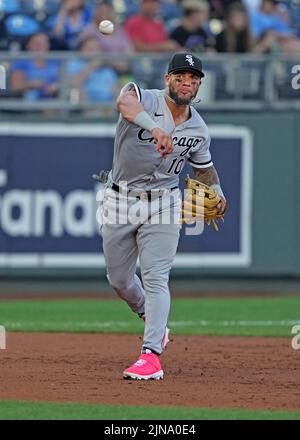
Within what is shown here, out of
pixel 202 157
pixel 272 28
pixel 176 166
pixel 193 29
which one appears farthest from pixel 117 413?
pixel 272 28

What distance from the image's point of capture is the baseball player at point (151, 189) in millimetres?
7082

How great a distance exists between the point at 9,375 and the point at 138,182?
1.58 meters

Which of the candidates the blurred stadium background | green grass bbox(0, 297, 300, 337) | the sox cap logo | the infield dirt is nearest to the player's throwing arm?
the sox cap logo

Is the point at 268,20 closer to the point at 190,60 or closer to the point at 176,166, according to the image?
the point at 176,166

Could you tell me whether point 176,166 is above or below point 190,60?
below

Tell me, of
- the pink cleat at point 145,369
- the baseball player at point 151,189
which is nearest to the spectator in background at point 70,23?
the baseball player at point 151,189

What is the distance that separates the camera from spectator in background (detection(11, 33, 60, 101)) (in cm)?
1441

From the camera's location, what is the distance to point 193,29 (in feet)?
51.0

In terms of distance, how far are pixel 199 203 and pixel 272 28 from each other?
365 inches

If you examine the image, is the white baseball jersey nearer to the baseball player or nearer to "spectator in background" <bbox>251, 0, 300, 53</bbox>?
the baseball player

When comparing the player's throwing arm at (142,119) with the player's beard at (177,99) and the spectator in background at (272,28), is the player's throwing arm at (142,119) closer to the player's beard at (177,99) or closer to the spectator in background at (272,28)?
the player's beard at (177,99)

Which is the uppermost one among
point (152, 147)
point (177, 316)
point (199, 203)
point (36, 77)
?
point (36, 77)

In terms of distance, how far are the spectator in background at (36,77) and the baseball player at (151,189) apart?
718 centimetres
